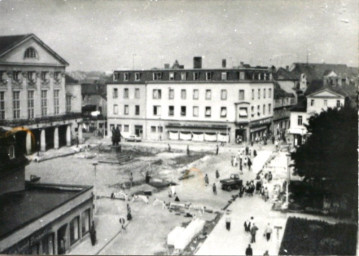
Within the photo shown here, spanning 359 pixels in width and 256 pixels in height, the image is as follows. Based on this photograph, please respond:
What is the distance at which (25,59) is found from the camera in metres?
14.0

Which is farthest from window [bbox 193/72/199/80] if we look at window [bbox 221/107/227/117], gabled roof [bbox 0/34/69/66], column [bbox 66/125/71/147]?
gabled roof [bbox 0/34/69/66]

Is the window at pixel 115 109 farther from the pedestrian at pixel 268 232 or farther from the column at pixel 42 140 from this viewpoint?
the pedestrian at pixel 268 232

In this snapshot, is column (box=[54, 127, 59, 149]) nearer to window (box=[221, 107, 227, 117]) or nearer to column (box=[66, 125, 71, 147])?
column (box=[66, 125, 71, 147])

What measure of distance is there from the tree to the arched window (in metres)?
9.18

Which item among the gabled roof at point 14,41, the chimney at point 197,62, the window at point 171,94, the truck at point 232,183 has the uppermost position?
the gabled roof at point 14,41

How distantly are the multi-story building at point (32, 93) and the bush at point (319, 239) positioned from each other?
8693 millimetres

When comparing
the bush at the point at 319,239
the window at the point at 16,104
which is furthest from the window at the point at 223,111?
the window at the point at 16,104

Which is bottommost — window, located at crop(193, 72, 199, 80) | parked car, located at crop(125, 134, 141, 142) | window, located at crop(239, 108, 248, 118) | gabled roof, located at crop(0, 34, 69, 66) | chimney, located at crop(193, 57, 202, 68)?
parked car, located at crop(125, 134, 141, 142)

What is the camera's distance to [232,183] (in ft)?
52.2

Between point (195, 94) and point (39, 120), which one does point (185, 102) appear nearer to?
point (195, 94)

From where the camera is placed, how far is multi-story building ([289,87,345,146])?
42.2ft

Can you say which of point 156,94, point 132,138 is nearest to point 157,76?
point 156,94

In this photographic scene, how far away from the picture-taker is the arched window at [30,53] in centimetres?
1384

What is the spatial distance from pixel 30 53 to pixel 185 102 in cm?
784
